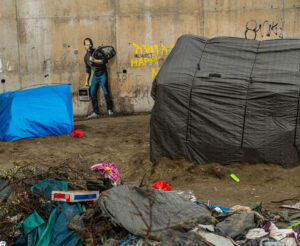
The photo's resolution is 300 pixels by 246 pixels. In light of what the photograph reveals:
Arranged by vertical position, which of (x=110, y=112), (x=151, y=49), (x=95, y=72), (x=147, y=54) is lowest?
(x=110, y=112)

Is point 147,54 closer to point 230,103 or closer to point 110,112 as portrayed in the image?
point 110,112

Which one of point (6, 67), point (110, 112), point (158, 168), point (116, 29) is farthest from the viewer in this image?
point (110, 112)

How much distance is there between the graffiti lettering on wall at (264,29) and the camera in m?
13.2

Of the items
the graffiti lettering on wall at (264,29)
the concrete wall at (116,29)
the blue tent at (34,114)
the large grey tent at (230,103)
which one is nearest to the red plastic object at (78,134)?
the blue tent at (34,114)

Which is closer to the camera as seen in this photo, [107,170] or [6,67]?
[107,170]

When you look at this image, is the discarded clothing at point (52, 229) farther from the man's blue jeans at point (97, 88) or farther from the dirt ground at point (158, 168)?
the man's blue jeans at point (97, 88)

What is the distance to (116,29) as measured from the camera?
13227mm

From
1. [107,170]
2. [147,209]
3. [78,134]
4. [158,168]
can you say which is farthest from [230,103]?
[78,134]

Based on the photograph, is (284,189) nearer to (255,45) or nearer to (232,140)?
(232,140)

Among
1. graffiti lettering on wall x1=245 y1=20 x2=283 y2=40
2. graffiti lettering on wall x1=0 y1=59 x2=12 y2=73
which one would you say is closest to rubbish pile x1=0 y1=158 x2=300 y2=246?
graffiti lettering on wall x1=0 y1=59 x2=12 y2=73

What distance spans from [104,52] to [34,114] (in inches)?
149

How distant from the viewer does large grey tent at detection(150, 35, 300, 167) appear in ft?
24.2

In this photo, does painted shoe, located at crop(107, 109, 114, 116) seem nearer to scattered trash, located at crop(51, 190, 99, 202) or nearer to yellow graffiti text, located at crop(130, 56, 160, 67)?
yellow graffiti text, located at crop(130, 56, 160, 67)

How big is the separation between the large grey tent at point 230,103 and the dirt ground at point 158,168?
0.23m
